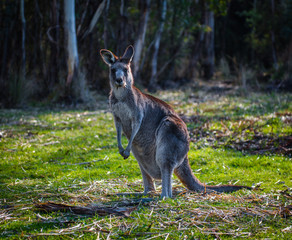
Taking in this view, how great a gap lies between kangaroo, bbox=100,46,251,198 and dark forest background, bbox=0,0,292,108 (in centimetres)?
758

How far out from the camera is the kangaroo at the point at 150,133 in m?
3.69

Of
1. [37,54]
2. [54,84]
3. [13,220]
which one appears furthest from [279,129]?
[37,54]

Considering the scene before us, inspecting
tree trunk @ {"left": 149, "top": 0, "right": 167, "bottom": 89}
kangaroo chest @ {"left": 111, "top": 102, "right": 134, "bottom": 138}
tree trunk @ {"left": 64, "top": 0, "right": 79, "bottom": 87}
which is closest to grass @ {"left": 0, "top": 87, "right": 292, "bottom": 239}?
kangaroo chest @ {"left": 111, "top": 102, "right": 134, "bottom": 138}

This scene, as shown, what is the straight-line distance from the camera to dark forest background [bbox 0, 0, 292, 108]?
1159cm

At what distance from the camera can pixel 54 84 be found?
12758 millimetres

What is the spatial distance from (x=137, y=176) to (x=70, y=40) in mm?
7911

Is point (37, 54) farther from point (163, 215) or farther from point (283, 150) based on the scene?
point (163, 215)

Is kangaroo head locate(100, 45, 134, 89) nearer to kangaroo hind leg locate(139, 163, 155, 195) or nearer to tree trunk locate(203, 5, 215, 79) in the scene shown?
kangaroo hind leg locate(139, 163, 155, 195)

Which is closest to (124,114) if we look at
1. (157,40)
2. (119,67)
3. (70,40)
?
(119,67)

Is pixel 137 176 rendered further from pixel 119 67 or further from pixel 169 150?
pixel 119 67

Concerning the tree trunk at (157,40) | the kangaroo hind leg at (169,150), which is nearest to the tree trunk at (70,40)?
the tree trunk at (157,40)

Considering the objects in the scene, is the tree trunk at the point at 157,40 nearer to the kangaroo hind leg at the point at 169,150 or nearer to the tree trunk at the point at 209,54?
the tree trunk at the point at 209,54

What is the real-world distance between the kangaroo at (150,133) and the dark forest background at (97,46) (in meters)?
7.58

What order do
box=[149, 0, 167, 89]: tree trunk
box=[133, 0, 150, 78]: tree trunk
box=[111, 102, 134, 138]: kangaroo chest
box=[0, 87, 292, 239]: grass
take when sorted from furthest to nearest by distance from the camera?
box=[149, 0, 167, 89]: tree trunk → box=[133, 0, 150, 78]: tree trunk → box=[111, 102, 134, 138]: kangaroo chest → box=[0, 87, 292, 239]: grass
